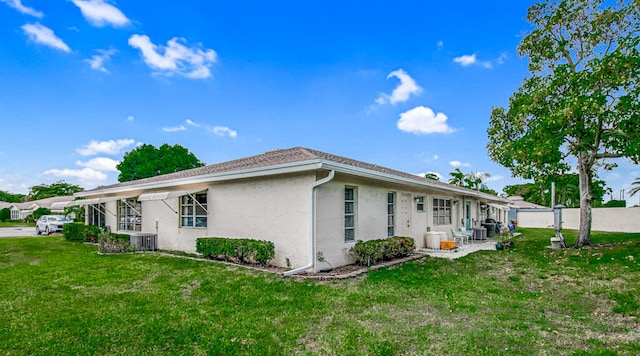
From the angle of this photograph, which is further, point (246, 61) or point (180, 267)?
point (246, 61)

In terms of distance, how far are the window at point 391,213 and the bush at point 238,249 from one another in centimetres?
423

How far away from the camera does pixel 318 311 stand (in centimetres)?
539

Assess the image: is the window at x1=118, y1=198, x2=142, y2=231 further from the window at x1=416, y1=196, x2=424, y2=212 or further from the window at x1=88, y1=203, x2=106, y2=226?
the window at x1=416, y1=196, x2=424, y2=212

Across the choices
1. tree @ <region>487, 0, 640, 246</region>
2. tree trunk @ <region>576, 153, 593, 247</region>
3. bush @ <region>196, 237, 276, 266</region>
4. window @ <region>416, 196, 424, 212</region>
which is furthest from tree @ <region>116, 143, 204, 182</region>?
tree trunk @ <region>576, 153, 593, 247</region>

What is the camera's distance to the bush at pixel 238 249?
28.7 feet

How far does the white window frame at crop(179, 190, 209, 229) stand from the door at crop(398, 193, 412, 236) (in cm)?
659

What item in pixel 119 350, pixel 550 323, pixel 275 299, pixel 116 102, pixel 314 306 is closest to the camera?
pixel 119 350

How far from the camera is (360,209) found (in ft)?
31.9

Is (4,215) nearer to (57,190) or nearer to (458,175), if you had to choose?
(57,190)

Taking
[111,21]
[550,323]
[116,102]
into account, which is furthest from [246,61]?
[550,323]

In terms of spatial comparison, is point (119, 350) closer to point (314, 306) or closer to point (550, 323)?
point (314, 306)

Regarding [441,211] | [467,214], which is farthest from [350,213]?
Answer: [467,214]

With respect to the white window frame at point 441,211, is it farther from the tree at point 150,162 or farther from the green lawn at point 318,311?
the tree at point 150,162

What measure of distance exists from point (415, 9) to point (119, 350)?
45.8ft
